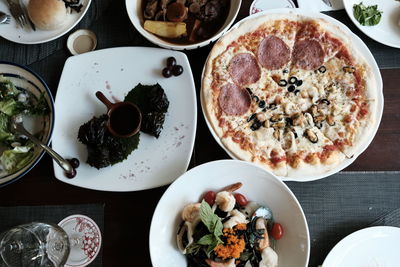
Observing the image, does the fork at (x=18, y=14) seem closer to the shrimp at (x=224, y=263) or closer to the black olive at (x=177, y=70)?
the black olive at (x=177, y=70)

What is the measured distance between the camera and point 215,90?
2.31m

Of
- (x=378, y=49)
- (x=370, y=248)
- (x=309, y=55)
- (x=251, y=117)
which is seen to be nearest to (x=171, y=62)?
(x=251, y=117)

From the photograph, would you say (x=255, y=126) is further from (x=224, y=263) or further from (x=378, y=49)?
(x=378, y=49)

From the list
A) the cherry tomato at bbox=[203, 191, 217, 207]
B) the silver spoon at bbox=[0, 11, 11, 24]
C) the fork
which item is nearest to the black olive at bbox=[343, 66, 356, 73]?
the cherry tomato at bbox=[203, 191, 217, 207]

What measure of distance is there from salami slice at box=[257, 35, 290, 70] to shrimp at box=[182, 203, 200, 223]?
39.1 inches

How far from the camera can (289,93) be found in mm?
2373

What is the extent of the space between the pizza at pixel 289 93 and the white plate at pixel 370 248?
1.40ft

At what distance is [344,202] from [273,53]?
1.00 meters

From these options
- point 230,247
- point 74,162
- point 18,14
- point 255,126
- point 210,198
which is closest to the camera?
point 230,247

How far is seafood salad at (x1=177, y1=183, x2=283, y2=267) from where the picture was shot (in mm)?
1897

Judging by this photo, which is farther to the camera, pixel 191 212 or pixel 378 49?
pixel 378 49

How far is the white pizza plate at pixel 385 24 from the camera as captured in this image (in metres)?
2.38

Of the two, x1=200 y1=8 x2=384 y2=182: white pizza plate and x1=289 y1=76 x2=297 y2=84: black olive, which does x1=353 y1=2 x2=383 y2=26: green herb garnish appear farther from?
x1=289 y1=76 x2=297 y2=84: black olive

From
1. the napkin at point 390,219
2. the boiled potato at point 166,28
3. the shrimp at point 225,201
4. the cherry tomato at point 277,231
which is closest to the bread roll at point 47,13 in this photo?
the boiled potato at point 166,28
